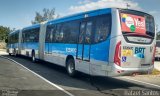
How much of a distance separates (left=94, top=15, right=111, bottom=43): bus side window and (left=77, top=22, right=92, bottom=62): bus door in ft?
2.34

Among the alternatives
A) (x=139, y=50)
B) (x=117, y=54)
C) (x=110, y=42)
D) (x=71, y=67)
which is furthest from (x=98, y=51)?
(x=71, y=67)

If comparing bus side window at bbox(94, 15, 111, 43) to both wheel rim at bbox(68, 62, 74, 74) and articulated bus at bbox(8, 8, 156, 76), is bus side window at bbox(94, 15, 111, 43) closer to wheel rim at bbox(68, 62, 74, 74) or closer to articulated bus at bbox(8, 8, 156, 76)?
articulated bus at bbox(8, 8, 156, 76)

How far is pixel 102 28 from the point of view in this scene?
1249 centimetres

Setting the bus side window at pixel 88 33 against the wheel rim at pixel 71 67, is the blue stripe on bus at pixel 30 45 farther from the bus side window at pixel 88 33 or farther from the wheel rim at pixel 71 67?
the bus side window at pixel 88 33

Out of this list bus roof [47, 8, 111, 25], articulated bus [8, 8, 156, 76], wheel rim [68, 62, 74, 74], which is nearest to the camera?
articulated bus [8, 8, 156, 76]

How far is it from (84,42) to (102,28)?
5.62 feet

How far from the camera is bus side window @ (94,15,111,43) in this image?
12133 millimetres

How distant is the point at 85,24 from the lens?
1413 centimetres

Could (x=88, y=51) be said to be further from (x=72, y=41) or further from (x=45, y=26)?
(x=45, y=26)

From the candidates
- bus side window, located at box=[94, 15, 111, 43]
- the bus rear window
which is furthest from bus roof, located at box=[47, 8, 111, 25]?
the bus rear window

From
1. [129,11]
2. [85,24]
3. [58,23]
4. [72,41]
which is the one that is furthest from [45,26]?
[129,11]

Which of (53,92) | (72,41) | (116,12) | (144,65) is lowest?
(53,92)

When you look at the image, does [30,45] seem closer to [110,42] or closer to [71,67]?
[71,67]

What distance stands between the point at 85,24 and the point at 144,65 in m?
3.49
